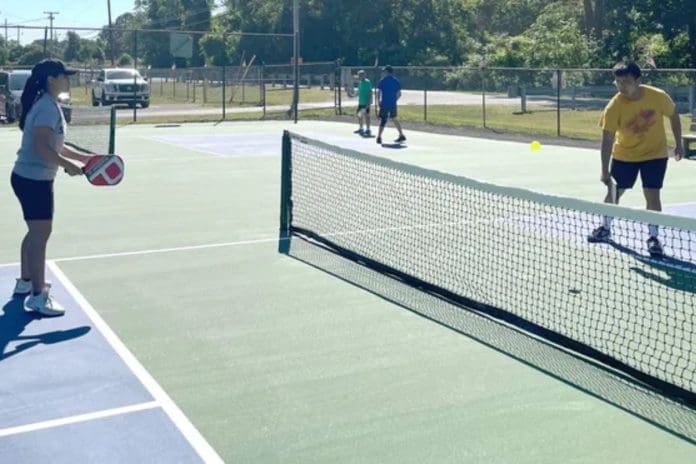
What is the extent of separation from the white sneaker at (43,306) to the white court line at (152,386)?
0.84 ft

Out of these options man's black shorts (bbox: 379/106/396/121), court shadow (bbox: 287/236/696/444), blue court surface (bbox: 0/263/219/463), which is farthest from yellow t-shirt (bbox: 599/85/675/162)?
man's black shorts (bbox: 379/106/396/121)

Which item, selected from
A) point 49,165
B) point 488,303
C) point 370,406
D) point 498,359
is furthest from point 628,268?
point 49,165

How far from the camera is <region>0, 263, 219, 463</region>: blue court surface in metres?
4.75

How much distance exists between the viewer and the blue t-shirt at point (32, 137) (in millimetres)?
6800

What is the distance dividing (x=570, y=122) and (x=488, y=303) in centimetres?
2519

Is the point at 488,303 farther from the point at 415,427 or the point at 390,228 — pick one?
the point at 390,228

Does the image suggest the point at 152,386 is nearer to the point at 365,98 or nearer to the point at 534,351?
the point at 534,351

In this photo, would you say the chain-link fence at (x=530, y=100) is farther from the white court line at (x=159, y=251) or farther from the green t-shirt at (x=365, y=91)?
the white court line at (x=159, y=251)

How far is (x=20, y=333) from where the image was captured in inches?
269

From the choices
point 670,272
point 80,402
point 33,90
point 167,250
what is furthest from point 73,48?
point 80,402

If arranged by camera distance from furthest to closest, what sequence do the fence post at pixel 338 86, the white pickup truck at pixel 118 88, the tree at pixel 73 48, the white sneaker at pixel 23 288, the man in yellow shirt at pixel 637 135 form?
the tree at pixel 73 48, the white pickup truck at pixel 118 88, the fence post at pixel 338 86, the man in yellow shirt at pixel 637 135, the white sneaker at pixel 23 288

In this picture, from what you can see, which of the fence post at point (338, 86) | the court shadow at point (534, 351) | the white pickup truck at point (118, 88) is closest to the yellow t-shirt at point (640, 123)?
the court shadow at point (534, 351)

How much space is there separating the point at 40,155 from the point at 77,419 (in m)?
2.41

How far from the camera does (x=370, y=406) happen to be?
211 inches
